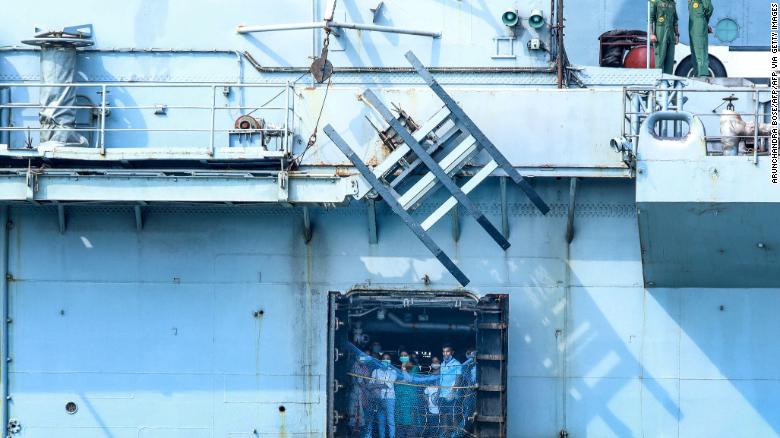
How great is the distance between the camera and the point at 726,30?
62.1 ft

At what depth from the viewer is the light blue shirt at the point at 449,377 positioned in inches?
561

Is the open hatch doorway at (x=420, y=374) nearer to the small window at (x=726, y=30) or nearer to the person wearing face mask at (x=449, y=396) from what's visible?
the person wearing face mask at (x=449, y=396)

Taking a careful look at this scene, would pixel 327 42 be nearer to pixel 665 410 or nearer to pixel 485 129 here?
pixel 485 129

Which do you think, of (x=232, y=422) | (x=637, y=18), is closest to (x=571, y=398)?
(x=232, y=422)

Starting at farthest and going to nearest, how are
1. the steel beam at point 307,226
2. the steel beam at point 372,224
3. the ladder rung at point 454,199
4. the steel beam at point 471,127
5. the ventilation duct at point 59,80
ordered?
the ventilation duct at point 59,80 < the steel beam at point 307,226 < the steel beam at point 372,224 < the ladder rung at point 454,199 < the steel beam at point 471,127

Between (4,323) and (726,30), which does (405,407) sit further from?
(726,30)

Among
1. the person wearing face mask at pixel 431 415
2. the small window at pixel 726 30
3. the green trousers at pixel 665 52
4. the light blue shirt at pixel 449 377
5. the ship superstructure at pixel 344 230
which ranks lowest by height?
the person wearing face mask at pixel 431 415

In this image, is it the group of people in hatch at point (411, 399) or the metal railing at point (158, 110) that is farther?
the metal railing at point (158, 110)

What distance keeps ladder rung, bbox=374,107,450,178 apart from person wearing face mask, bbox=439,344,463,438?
2.33 m

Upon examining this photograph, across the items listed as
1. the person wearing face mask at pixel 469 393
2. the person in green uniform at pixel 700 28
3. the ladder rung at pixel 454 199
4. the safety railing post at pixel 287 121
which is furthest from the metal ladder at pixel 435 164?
the person in green uniform at pixel 700 28

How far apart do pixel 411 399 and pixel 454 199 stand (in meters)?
2.35

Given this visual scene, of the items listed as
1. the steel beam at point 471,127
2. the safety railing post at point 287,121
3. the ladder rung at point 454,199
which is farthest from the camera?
the safety railing post at point 287,121

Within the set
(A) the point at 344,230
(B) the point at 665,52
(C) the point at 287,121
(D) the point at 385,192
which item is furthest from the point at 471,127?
(B) the point at 665,52

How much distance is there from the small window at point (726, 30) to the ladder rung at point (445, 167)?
6713 mm
